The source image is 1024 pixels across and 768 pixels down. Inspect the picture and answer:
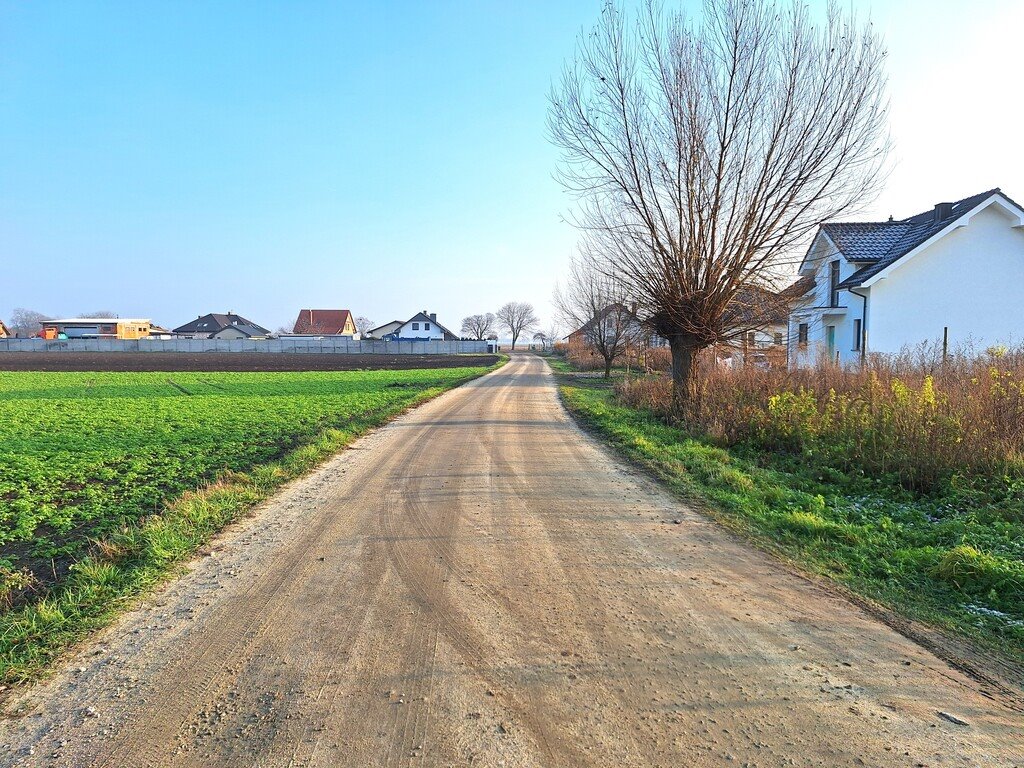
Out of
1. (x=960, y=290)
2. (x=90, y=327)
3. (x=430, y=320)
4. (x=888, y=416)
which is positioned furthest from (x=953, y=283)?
(x=90, y=327)

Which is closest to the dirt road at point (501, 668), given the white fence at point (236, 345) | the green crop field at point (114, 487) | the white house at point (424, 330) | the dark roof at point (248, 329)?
the green crop field at point (114, 487)

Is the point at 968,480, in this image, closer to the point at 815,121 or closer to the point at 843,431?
the point at 843,431

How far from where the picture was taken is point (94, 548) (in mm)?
5523

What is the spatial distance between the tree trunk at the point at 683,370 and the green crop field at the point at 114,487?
755cm

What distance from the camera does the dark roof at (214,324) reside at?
10894 centimetres

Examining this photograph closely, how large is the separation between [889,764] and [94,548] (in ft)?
21.2

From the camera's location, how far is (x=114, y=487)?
8.12m

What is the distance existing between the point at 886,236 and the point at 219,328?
111m

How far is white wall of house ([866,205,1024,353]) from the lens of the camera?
20969 mm

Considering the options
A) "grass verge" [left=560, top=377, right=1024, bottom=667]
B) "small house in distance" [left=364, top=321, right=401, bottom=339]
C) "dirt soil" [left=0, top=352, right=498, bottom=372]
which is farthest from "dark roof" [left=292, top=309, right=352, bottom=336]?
"grass verge" [left=560, top=377, right=1024, bottom=667]

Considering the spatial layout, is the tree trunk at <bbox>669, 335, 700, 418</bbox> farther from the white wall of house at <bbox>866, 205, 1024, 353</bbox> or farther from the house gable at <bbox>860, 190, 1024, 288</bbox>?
the white wall of house at <bbox>866, 205, 1024, 353</bbox>

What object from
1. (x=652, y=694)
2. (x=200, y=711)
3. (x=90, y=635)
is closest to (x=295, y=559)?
(x=90, y=635)

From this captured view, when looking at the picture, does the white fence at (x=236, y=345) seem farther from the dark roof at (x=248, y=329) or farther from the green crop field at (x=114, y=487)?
the green crop field at (x=114, y=487)

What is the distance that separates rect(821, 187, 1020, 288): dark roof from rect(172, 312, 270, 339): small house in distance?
104231 mm
